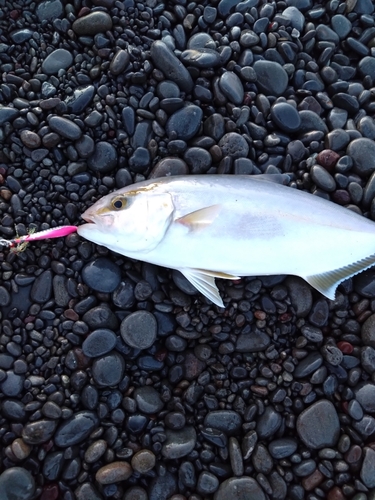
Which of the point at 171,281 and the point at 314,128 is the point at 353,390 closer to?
the point at 171,281

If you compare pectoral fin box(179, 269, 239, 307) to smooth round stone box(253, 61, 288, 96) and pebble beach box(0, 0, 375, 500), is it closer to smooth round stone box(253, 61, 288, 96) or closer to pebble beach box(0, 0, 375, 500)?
pebble beach box(0, 0, 375, 500)

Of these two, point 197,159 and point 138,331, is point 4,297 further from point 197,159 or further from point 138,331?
point 197,159

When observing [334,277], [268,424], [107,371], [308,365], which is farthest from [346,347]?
[107,371]

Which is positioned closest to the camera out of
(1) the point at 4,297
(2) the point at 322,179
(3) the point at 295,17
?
(1) the point at 4,297

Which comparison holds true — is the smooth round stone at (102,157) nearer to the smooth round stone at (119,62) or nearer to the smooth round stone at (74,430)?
the smooth round stone at (119,62)

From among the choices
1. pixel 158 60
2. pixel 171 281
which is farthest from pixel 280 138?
pixel 171 281
